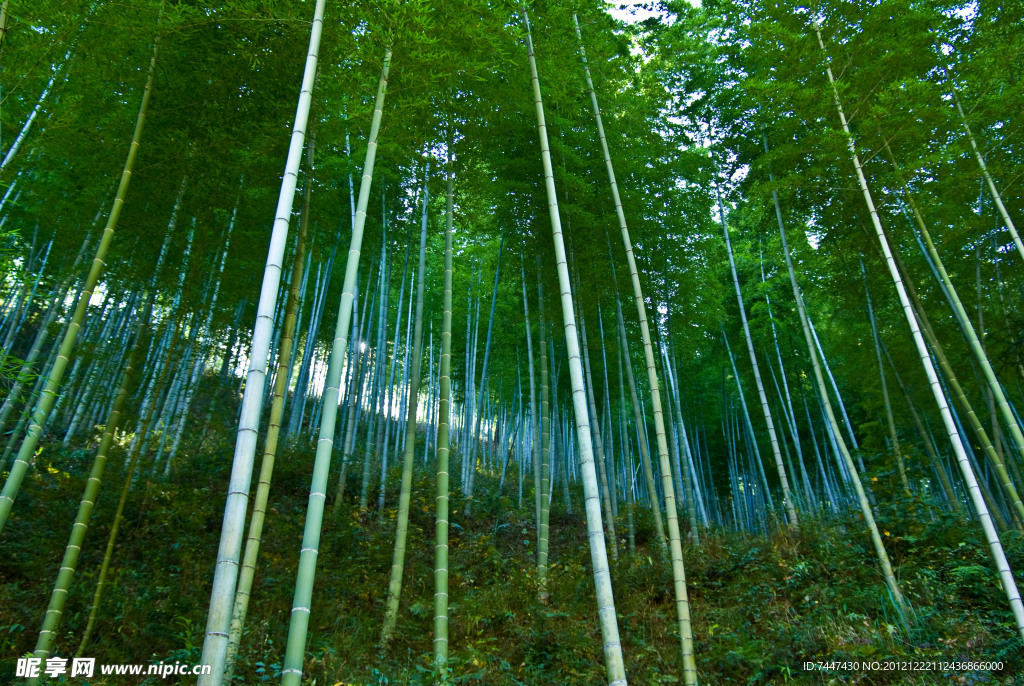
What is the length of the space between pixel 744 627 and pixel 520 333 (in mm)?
5855

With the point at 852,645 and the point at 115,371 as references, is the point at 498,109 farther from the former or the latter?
the point at 115,371

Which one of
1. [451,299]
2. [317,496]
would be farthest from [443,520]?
[451,299]

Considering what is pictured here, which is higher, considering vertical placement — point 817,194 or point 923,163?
point 817,194

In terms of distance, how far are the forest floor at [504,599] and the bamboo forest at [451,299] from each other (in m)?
0.03

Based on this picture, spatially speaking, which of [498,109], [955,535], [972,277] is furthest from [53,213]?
[972,277]

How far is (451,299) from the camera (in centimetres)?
531

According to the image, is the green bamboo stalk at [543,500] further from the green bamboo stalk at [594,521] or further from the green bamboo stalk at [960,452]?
the green bamboo stalk at [960,452]

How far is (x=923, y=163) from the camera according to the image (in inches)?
180

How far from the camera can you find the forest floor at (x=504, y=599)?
3713mm

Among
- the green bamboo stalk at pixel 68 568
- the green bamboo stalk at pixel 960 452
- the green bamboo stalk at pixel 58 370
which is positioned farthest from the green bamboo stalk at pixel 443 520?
the green bamboo stalk at pixel 960 452

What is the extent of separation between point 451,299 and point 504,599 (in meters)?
2.55

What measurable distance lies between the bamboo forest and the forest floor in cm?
3

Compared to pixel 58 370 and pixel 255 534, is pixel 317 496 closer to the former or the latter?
pixel 255 534

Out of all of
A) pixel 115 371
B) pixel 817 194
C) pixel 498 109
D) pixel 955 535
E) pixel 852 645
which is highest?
pixel 498 109
